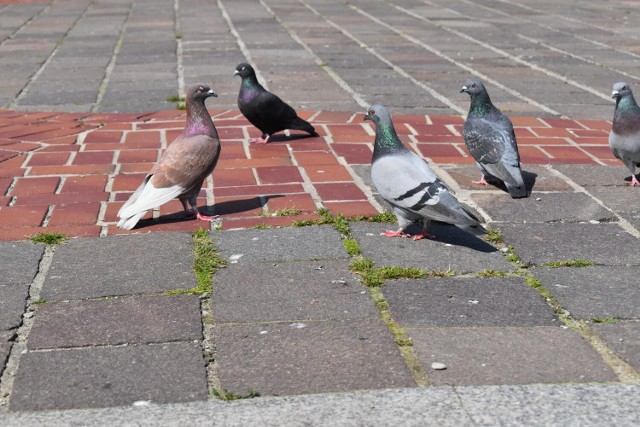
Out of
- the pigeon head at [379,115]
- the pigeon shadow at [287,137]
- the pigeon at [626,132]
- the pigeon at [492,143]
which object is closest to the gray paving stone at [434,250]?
the pigeon head at [379,115]

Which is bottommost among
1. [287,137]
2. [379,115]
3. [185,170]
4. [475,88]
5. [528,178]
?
[287,137]

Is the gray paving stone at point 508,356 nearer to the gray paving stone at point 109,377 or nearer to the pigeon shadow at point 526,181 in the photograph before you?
the gray paving stone at point 109,377

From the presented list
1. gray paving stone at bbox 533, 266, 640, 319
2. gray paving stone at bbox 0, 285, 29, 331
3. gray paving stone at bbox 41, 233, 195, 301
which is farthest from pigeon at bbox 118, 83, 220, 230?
gray paving stone at bbox 533, 266, 640, 319

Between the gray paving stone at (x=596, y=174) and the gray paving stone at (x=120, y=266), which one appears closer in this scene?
the gray paving stone at (x=120, y=266)

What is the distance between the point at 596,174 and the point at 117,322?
3.38m

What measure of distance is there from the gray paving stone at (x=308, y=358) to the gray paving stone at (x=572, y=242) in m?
1.19

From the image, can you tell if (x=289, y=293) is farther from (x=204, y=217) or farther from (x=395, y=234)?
(x=204, y=217)

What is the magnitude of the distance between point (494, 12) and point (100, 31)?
19.7 feet

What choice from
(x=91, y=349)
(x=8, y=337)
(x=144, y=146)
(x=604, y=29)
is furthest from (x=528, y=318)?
(x=604, y=29)

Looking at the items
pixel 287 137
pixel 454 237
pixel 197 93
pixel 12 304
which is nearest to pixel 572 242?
pixel 454 237

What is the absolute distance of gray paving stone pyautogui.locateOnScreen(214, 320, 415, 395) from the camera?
10.3 feet

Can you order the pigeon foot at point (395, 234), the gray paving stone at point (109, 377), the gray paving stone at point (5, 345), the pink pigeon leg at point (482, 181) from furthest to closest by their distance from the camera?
the pink pigeon leg at point (482, 181), the pigeon foot at point (395, 234), the gray paving stone at point (5, 345), the gray paving stone at point (109, 377)

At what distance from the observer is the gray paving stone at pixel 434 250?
4336 millimetres

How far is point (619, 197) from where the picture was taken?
543 cm
